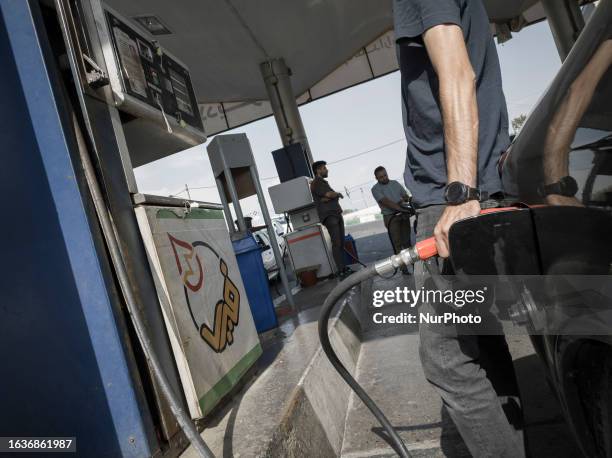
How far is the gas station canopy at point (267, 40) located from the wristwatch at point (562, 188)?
8630mm

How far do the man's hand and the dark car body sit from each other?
7 cm

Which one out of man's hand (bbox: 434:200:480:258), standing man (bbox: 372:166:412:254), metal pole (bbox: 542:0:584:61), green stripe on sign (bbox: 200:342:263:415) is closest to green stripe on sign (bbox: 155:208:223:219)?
green stripe on sign (bbox: 200:342:263:415)

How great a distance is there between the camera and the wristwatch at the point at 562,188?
0.92 meters

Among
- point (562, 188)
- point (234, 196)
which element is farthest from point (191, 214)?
point (234, 196)

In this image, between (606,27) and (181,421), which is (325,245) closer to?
(181,421)

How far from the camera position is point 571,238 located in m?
0.92

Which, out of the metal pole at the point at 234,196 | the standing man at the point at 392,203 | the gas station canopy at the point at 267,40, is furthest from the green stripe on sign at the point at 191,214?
the gas station canopy at the point at 267,40

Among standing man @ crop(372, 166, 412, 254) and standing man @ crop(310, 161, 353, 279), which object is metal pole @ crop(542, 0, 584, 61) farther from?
standing man @ crop(310, 161, 353, 279)

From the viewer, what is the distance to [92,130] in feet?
5.99

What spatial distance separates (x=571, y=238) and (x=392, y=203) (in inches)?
232

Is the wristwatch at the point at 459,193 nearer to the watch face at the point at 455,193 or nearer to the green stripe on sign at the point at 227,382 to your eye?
the watch face at the point at 455,193

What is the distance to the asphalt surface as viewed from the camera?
5.89 feet

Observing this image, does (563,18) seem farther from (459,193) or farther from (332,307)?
(332,307)

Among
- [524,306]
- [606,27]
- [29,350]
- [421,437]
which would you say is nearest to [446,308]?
[524,306]
